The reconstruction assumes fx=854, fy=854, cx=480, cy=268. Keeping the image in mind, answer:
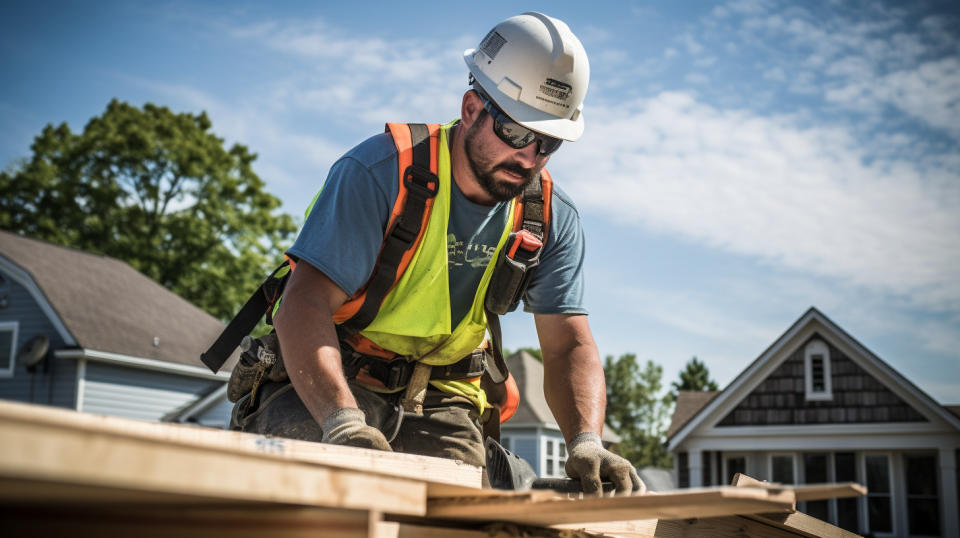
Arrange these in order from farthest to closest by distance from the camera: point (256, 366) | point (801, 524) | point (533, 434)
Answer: point (533, 434), point (256, 366), point (801, 524)

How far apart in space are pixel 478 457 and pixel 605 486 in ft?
2.26

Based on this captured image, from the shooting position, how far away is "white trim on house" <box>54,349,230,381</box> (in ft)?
61.4

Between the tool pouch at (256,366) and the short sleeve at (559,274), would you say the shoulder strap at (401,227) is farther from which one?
the short sleeve at (559,274)

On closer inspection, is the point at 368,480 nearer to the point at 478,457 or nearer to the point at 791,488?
the point at 791,488

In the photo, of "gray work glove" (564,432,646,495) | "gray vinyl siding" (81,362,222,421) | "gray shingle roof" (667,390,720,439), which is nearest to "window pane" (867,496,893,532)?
"gray shingle roof" (667,390,720,439)

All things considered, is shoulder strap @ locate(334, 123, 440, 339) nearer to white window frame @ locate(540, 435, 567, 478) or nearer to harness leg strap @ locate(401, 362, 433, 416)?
harness leg strap @ locate(401, 362, 433, 416)

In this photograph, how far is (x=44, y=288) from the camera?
65.3 feet

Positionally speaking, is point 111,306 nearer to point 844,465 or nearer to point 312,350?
point 844,465

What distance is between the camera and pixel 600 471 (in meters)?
2.70

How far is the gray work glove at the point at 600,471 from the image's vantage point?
264cm

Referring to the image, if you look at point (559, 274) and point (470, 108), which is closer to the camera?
point (470, 108)

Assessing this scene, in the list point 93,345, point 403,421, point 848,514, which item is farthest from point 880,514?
point 403,421

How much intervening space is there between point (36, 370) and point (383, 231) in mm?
19514

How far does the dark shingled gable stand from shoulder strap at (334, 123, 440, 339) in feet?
56.8
